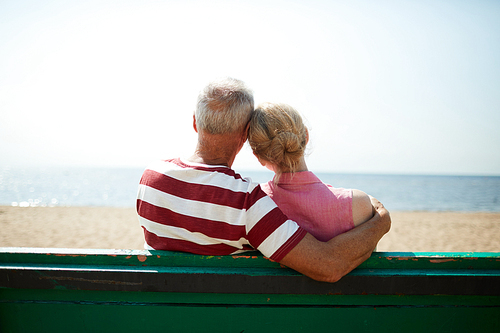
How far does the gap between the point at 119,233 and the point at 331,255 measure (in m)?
9.45

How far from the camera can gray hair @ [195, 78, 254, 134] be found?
4.65 feet

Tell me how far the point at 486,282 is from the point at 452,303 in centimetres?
16

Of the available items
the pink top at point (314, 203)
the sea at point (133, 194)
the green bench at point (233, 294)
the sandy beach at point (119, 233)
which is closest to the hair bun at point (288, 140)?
the pink top at point (314, 203)

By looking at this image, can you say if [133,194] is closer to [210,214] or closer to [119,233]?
[119,233]

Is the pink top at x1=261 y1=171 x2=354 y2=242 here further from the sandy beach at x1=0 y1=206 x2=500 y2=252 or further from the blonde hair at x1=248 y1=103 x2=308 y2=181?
the sandy beach at x1=0 y1=206 x2=500 y2=252

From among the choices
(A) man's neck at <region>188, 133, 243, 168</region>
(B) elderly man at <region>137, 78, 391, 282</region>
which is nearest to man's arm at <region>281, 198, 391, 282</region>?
(B) elderly man at <region>137, 78, 391, 282</region>

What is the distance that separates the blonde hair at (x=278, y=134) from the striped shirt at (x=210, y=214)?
20cm

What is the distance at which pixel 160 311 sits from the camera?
124 centimetres

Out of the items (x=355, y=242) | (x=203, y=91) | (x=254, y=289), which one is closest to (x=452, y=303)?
(x=355, y=242)

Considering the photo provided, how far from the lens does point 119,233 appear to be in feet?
30.7

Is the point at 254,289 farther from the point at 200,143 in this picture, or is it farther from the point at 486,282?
the point at 486,282

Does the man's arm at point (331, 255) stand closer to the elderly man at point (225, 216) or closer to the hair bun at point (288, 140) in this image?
the elderly man at point (225, 216)

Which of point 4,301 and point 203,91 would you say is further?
point 203,91

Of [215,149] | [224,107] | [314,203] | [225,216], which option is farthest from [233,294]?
[224,107]
